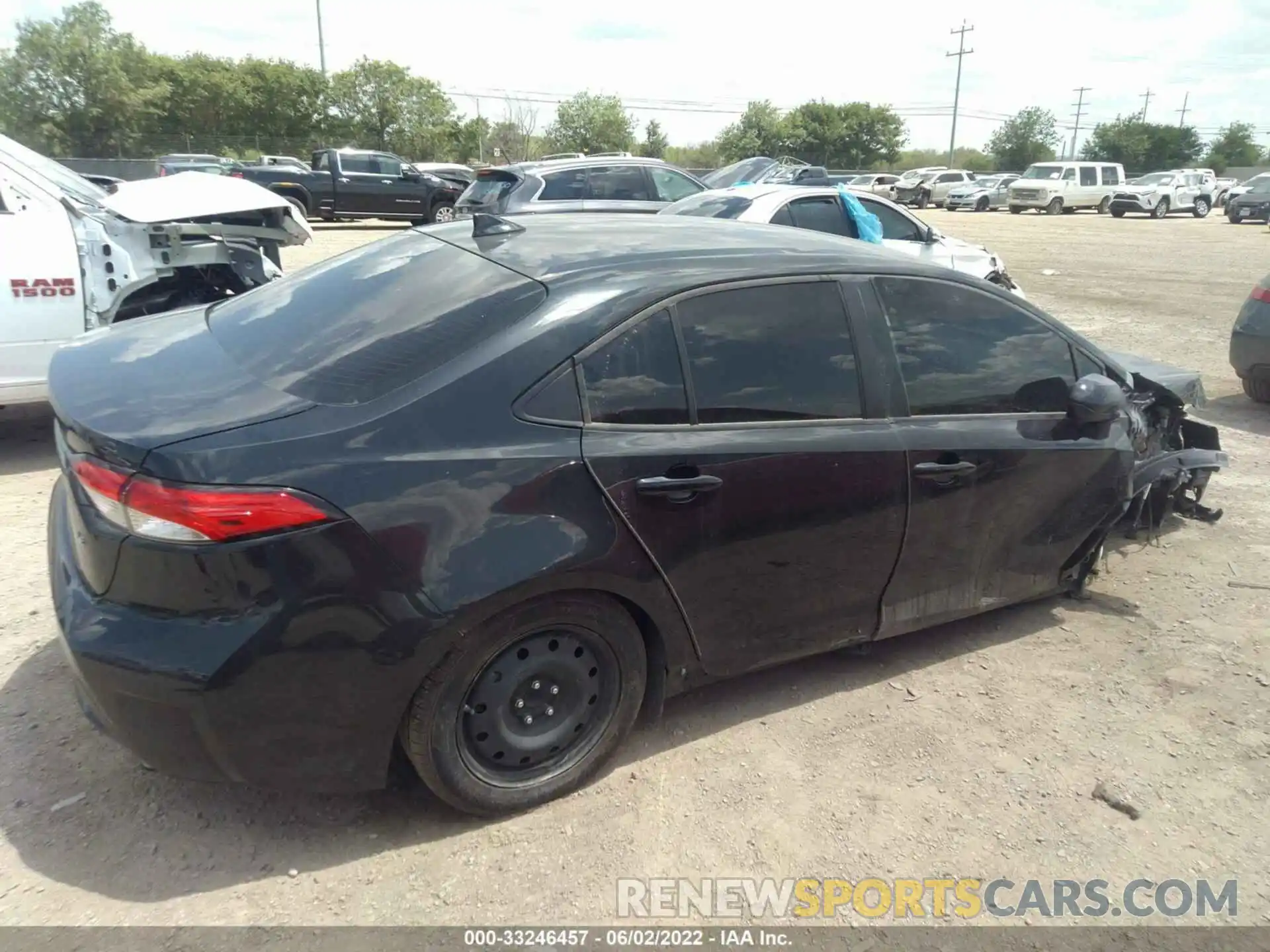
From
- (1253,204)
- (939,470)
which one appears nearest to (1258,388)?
(939,470)

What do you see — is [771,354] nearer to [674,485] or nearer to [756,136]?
[674,485]

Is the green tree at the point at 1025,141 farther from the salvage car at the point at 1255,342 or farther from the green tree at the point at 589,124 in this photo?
the salvage car at the point at 1255,342

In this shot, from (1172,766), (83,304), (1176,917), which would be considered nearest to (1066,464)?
(1172,766)

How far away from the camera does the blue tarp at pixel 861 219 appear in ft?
28.9

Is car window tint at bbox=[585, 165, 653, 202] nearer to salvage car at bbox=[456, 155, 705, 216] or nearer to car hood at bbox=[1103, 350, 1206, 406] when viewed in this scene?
salvage car at bbox=[456, 155, 705, 216]

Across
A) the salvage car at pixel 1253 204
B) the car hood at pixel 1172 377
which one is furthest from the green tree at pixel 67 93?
the car hood at pixel 1172 377

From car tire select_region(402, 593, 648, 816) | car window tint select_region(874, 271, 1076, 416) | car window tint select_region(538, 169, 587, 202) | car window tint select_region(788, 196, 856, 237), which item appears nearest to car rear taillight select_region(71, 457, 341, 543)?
car tire select_region(402, 593, 648, 816)

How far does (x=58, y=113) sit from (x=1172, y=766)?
5550 centimetres

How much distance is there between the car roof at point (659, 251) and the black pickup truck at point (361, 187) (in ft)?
62.6

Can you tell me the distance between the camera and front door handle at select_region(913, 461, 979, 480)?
3117 mm

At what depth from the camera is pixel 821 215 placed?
8.72 m

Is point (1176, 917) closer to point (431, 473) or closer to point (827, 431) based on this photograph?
point (827, 431)

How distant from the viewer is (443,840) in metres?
2.57

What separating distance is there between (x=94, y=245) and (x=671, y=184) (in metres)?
8.88
